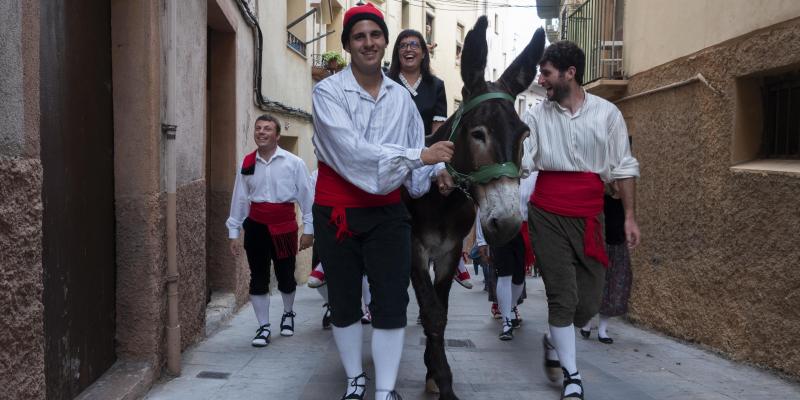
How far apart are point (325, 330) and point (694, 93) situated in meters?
4.01

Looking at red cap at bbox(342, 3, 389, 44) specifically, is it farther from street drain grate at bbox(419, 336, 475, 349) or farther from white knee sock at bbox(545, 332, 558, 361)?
street drain grate at bbox(419, 336, 475, 349)

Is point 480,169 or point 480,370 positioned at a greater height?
point 480,169

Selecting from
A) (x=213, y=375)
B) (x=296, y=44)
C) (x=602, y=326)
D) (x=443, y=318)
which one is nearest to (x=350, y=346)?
(x=443, y=318)

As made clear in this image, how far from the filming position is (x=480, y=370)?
5.03 metres

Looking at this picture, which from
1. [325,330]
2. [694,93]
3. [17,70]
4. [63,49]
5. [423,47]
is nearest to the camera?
[17,70]

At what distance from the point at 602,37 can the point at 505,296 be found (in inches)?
210

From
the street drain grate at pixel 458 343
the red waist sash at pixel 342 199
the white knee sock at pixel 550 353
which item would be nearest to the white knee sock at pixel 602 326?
the street drain grate at pixel 458 343

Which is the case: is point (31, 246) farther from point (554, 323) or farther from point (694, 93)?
point (694, 93)

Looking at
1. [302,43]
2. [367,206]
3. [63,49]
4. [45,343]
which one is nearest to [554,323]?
[367,206]

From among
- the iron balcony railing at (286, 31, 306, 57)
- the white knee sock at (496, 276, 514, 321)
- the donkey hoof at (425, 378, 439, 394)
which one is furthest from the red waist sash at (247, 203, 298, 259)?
the iron balcony railing at (286, 31, 306, 57)

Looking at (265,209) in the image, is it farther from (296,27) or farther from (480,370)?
(296,27)

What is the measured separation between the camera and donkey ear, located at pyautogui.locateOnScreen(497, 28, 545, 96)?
3.90 meters

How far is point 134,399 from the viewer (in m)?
4.00

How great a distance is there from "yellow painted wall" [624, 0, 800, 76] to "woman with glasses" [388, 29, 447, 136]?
2.53 metres
